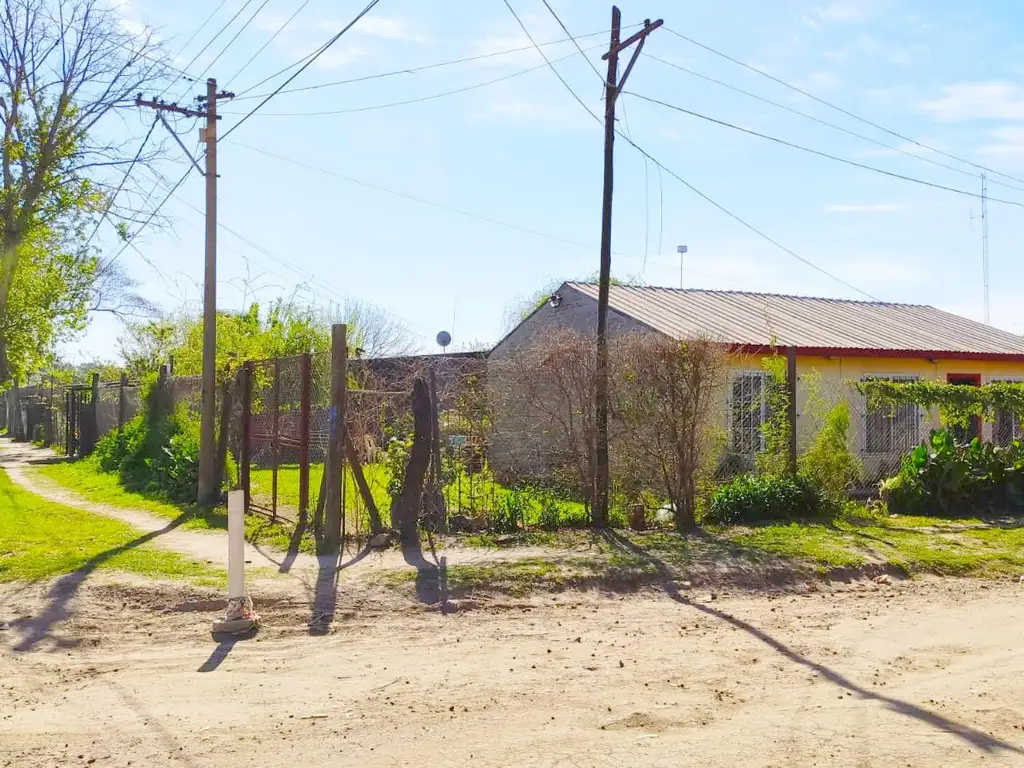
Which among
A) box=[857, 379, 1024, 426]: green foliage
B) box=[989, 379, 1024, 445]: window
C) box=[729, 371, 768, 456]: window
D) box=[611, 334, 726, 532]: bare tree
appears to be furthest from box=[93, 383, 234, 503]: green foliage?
box=[989, 379, 1024, 445]: window

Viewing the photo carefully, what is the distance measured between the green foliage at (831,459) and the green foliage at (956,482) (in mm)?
1168

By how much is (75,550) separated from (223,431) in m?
3.75

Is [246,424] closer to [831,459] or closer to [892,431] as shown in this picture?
[831,459]

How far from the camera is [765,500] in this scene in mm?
12039

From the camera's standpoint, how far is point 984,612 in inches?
321

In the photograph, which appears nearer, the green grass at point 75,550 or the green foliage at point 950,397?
the green grass at point 75,550

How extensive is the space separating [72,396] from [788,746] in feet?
79.1

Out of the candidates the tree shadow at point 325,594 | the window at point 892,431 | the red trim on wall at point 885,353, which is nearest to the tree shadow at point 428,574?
the tree shadow at point 325,594

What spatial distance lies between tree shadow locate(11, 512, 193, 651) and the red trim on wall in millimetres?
9450

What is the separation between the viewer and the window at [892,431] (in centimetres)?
1636

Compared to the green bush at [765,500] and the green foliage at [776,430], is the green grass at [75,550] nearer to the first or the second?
the green bush at [765,500]

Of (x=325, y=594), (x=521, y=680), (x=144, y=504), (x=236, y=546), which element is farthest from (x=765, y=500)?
(x=144, y=504)

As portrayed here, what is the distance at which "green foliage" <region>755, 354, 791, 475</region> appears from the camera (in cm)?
1250

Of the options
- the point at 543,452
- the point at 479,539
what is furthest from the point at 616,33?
the point at 479,539
